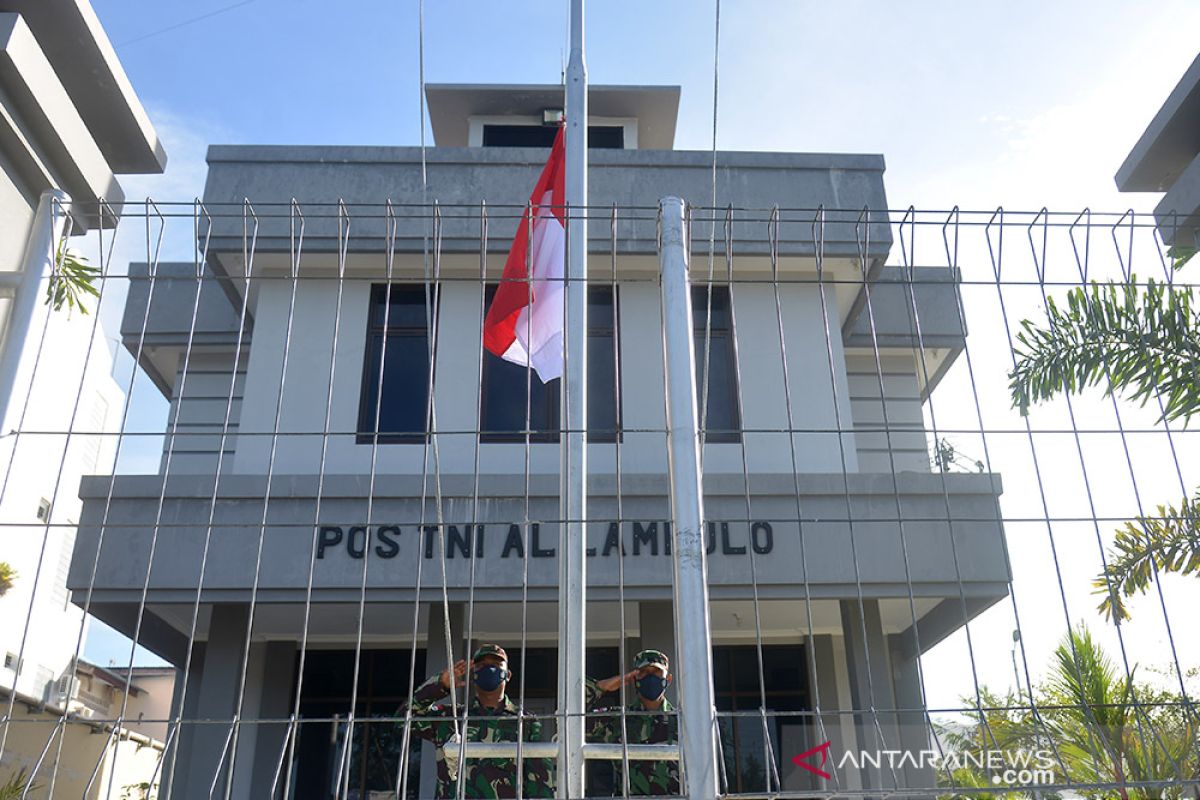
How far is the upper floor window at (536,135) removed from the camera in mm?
11867

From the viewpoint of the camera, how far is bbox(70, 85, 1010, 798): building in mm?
7562

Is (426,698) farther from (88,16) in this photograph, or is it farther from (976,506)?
(976,506)

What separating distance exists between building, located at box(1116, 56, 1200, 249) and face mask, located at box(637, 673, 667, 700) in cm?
286

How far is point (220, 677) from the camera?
816 cm

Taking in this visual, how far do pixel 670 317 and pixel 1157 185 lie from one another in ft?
9.38

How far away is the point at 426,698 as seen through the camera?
17.0 ft

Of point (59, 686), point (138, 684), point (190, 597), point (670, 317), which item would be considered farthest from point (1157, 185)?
point (138, 684)

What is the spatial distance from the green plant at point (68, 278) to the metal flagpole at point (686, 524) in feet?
6.95

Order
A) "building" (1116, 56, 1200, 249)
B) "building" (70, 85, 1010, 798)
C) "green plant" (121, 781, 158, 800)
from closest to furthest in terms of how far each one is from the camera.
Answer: "green plant" (121, 781, 158, 800), "building" (1116, 56, 1200, 249), "building" (70, 85, 1010, 798)

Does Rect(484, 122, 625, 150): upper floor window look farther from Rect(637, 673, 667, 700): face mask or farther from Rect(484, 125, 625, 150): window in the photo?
Rect(637, 673, 667, 700): face mask

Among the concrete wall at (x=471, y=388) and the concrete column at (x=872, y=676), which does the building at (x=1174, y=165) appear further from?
the concrete column at (x=872, y=676)

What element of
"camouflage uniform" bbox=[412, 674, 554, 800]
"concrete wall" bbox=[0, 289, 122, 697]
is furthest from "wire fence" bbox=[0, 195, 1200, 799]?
"concrete wall" bbox=[0, 289, 122, 697]

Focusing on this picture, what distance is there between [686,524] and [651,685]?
2.12m

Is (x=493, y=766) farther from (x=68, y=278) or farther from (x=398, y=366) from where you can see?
(x=398, y=366)
